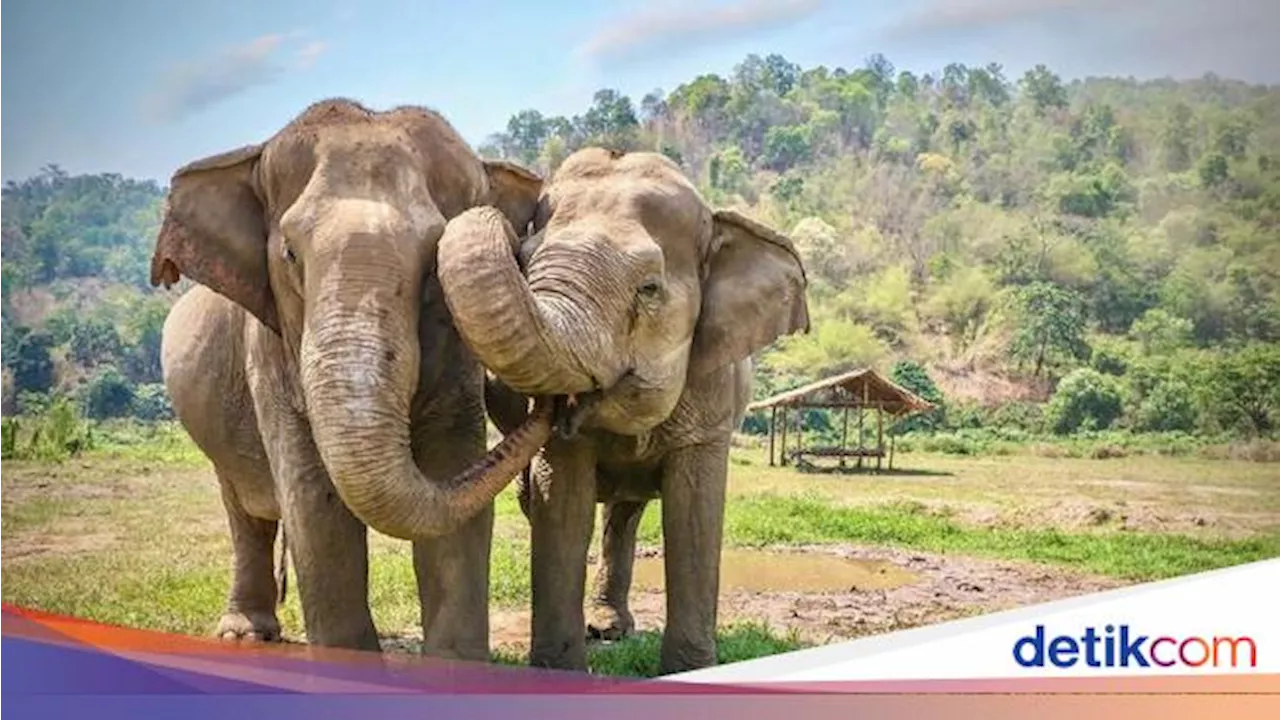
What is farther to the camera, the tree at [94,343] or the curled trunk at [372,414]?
the tree at [94,343]

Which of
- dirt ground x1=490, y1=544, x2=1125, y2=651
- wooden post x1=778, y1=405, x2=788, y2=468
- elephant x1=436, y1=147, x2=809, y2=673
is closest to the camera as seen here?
elephant x1=436, y1=147, x2=809, y2=673

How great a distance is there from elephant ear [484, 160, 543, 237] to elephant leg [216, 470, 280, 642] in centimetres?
157

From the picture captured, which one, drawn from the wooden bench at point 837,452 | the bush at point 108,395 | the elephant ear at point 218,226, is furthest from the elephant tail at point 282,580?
the wooden bench at point 837,452

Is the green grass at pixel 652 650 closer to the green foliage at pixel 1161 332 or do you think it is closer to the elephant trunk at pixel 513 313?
the elephant trunk at pixel 513 313

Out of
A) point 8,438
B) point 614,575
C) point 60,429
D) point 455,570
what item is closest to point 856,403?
point 614,575

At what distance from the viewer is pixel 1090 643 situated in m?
4.92

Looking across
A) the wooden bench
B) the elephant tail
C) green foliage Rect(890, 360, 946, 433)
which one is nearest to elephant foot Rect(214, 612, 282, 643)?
the elephant tail

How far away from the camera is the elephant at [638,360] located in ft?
13.4

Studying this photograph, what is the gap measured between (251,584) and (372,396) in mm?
2021

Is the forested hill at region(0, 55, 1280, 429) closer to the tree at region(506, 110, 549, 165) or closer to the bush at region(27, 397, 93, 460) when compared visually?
the tree at region(506, 110, 549, 165)

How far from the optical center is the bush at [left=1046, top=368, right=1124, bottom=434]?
556cm

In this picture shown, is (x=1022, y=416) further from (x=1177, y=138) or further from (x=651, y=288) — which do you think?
(x=651, y=288)

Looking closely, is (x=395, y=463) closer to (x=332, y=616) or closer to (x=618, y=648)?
(x=332, y=616)

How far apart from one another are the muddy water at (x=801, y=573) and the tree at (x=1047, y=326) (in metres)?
0.85
